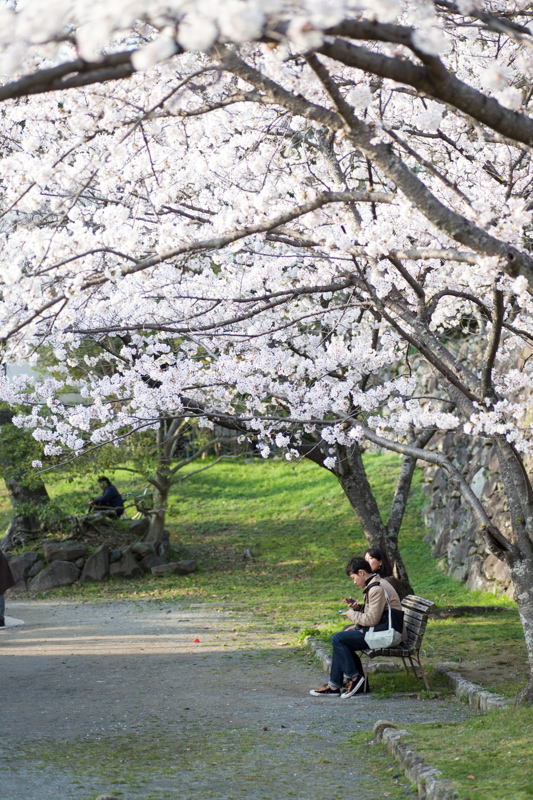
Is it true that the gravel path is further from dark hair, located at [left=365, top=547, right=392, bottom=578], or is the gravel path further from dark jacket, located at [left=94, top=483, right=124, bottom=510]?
dark jacket, located at [left=94, top=483, right=124, bottom=510]

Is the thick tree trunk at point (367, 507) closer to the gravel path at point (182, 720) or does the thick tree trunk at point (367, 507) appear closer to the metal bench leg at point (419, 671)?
the gravel path at point (182, 720)

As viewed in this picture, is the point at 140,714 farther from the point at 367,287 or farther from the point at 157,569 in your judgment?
the point at 157,569

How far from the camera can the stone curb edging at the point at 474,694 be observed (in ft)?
16.4

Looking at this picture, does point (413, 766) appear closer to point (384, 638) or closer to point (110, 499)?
point (384, 638)

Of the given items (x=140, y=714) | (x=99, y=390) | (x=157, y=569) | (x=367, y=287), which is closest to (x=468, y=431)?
(x=367, y=287)

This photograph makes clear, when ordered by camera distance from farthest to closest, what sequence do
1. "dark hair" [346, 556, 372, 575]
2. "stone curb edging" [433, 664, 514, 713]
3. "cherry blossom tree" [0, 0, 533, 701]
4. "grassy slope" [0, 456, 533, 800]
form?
1. "dark hair" [346, 556, 372, 575]
2. "stone curb edging" [433, 664, 514, 713]
3. "grassy slope" [0, 456, 533, 800]
4. "cherry blossom tree" [0, 0, 533, 701]

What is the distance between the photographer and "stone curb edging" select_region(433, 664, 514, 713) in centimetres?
500

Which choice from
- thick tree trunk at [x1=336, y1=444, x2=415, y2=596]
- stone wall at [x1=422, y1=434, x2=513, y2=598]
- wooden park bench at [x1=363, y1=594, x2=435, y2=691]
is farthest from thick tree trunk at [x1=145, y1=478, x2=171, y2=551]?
wooden park bench at [x1=363, y1=594, x2=435, y2=691]

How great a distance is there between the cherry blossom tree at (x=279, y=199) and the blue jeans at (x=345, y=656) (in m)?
1.41

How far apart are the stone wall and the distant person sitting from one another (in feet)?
19.0

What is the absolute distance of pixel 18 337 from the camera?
4000 mm

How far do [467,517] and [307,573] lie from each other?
2729 mm

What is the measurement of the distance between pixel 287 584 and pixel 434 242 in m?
7.55

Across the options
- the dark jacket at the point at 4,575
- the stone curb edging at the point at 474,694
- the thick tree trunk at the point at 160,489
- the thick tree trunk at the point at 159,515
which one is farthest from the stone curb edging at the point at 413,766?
the thick tree trunk at the point at 159,515
